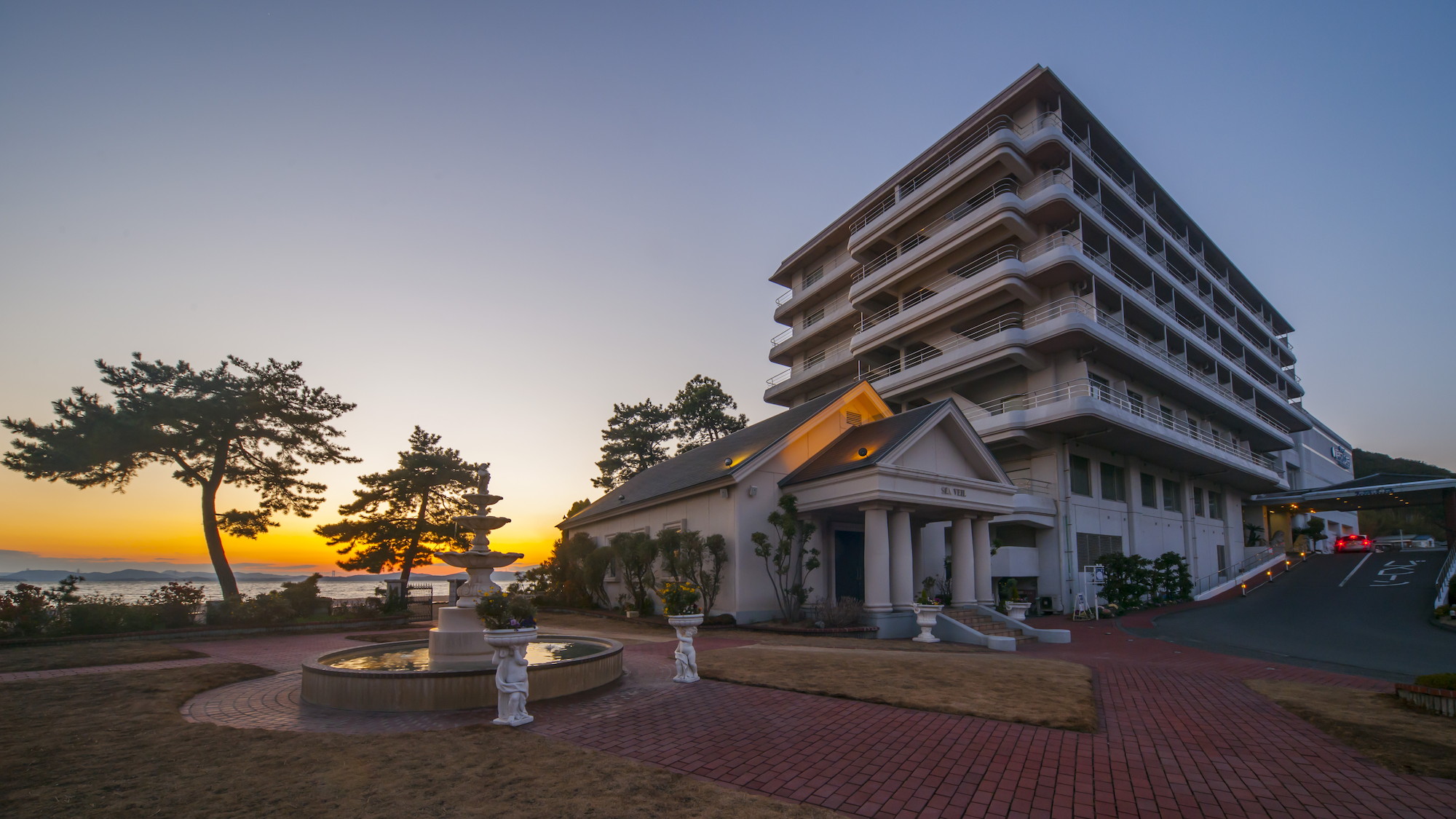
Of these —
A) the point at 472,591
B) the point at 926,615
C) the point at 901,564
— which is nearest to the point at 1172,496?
the point at 901,564

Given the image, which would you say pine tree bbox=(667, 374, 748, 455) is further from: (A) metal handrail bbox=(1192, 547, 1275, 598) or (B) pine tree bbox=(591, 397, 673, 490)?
(A) metal handrail bbox=(1192, 547, 1275, 598)

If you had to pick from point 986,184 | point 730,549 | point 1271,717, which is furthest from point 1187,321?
point 1271,717

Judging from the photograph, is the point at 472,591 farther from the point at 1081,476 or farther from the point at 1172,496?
the point at 1172,496

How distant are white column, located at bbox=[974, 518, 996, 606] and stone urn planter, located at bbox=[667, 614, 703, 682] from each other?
1466 cm

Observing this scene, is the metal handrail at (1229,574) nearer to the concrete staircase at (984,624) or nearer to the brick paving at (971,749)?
the concrete staircase at (984,624)

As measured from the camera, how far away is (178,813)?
5.04m

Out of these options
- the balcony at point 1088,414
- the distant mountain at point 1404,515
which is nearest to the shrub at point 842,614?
the balcony at point 1088,414

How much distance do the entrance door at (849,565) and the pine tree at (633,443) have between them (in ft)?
101

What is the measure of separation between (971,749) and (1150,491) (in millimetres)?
37730

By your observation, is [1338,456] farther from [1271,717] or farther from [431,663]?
[431,663]

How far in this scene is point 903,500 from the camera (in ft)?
63.3

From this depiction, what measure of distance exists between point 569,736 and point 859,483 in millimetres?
13229

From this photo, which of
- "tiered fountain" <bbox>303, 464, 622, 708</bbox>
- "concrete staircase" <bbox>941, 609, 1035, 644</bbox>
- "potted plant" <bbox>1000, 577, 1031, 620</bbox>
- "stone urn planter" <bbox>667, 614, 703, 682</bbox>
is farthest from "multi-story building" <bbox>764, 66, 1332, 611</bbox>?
"tiered fountain" <bbox>303, 464, 622, 708</bbox>

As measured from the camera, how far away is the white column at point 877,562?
19188mm
